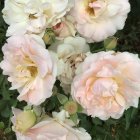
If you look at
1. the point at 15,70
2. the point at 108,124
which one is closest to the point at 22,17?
the point at 15,70

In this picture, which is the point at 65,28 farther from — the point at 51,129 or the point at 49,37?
the point at 51,129

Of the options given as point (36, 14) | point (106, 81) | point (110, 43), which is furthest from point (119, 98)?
point (36, 14)

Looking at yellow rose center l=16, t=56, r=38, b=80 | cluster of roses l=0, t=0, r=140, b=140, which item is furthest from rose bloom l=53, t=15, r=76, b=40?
yellow rose center l=16, t=56, r=38, b=80

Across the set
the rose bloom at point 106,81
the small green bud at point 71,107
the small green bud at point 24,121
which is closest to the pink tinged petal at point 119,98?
the rose bloom at point 106,81

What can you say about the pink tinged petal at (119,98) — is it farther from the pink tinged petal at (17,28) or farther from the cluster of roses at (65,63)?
the pink tinged petal at (17,28)

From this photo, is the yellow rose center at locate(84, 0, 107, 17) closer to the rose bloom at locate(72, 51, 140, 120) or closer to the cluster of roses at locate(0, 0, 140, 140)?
the cluster of roses at locate(0, 0, 140, 140)

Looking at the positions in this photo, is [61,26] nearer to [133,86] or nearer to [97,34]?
[97,34]
